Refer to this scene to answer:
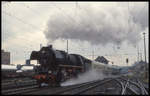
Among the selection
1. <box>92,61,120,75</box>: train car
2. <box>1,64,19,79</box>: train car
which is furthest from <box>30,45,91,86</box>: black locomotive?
<box>1,64,19,79</box>: train car

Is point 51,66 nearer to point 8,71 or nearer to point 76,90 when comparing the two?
point 76,90

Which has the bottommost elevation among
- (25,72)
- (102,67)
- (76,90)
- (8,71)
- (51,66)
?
(25,72)

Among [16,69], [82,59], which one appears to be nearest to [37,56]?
[82,59]

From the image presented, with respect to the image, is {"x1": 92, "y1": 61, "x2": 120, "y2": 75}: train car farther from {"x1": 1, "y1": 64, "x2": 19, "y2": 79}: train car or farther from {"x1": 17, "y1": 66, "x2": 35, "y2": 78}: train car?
{"x1": 1, "y1": 64, "x2": 19, "y2": 79}: train car

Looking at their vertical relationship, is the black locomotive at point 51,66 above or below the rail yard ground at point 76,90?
above

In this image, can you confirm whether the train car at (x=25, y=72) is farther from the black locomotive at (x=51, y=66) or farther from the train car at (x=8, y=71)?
the black locomotive at (x=51, y=66)

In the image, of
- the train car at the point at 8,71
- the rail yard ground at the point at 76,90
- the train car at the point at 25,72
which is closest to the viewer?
the rail yard ground at the point at 76,90

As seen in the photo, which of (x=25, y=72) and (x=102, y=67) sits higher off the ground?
(x=102, y=67)

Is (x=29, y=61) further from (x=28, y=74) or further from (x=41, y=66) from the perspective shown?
(x=28, y=74)

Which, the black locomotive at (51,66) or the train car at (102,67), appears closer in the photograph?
the black locomotive at (51,66)

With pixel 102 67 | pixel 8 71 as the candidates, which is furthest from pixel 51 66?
pixel 102 67

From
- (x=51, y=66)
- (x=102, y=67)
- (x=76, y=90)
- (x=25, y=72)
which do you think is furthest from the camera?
(x=102, y=67)

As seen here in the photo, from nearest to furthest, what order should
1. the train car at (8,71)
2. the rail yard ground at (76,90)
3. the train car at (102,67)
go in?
the rail yard ground at (76,90), the train car at (8,71), the train car at (102,67)

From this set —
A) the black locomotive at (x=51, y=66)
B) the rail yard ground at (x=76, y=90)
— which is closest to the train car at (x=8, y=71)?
the rail yard ground at (x=76, y=90)
